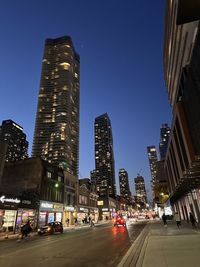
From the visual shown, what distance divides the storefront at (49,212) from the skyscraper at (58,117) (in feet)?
377

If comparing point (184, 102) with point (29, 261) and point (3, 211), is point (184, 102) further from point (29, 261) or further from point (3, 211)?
point (3, 211)

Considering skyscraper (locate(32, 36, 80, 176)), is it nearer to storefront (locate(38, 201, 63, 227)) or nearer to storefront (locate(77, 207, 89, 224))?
storefront (locate(77, 207, 89, 224))

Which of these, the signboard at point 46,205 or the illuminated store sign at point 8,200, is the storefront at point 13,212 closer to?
the illuminated store sign at point 8,200

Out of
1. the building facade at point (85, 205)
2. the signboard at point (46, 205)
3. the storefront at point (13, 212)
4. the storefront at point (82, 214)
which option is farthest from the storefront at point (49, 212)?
the building facade at point (85, 205)

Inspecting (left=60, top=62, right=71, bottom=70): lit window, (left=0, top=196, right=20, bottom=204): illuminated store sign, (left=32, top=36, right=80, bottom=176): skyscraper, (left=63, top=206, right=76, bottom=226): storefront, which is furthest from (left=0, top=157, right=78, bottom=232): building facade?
(left=60, top=62, right=71, bottom=70): lit window

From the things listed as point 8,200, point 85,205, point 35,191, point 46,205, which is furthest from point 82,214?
point 8,200

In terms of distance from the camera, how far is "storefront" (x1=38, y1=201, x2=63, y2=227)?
42697 millimetres

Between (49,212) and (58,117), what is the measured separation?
444ft

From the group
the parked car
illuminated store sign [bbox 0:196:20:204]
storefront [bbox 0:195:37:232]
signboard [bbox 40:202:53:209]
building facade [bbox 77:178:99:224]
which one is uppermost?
building facade [bbox 77:178:99:224]

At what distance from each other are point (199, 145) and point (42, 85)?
18664 centimetres

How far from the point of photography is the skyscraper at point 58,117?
171 metres

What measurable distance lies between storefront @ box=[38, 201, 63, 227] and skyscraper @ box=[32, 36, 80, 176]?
377 feet

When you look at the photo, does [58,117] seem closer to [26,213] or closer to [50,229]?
[26,213]

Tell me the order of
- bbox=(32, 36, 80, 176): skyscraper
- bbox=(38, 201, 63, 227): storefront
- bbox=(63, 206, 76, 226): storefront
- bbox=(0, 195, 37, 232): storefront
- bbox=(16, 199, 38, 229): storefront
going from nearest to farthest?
bbox=(0, 195, 37, 232): storefront
bbox=(16, 199, 38, 229): storefront
bbox=(38, 201, 63, 227): storefront
bbox=(63, 206, 76, 226): storefront
bbox=(32, 36, 80, 176): skyscraper
